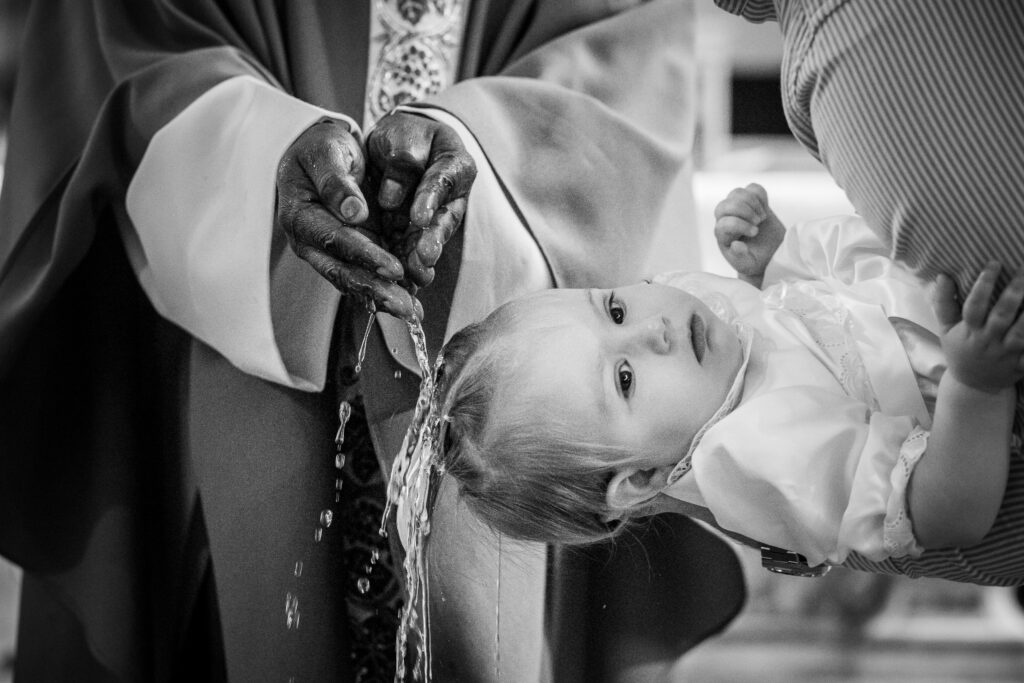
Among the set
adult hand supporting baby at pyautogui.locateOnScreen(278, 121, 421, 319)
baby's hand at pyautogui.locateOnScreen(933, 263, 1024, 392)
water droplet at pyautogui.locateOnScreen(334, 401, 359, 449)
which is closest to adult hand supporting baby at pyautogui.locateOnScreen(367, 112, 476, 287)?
adult hand supporting baby at pyautogui.locateOnScreen(278, 121, 421, 319)

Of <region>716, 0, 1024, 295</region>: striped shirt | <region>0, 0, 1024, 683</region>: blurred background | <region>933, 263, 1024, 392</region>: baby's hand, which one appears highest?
<region>716, 0, 1024, 295</region>: striped shirt

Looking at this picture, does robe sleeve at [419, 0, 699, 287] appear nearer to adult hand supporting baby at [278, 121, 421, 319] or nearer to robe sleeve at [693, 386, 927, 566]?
adult hand supporting baby at [278, 121, 421, 319]

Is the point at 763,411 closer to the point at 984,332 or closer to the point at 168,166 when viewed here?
the point at 984,332

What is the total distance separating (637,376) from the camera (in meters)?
0.73

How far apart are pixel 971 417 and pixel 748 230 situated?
25 cm

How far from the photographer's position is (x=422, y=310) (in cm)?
80

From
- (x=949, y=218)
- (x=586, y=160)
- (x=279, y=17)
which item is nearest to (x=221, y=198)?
→ (x=279, y=17)

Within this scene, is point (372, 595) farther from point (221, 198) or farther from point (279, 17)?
point (279, 17)

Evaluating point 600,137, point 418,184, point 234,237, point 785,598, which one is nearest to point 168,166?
point 234,237

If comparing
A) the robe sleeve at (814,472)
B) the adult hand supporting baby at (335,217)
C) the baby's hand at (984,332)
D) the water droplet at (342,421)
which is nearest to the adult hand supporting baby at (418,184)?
the adult hand supporting baby at (335,217)

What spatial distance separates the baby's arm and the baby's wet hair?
7.5 inches

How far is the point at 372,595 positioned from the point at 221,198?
0.31 metres

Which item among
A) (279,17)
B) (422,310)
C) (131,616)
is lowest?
(131,616)

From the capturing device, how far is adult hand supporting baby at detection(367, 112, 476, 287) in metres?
0.77
